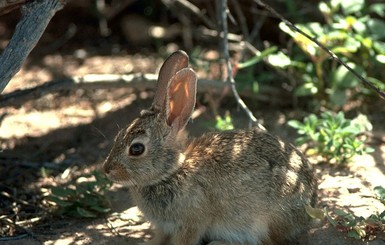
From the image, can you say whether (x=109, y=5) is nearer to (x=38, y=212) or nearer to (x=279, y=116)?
(x=279, y=116)

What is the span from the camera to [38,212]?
16.6ft

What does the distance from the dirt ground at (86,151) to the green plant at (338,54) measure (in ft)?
1.27

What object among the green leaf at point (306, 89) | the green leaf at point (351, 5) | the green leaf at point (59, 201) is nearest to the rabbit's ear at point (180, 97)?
the green leaf at point (59, 201)

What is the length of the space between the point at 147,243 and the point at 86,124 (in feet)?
7.00

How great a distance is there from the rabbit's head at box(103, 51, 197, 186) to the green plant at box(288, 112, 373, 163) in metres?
1.07

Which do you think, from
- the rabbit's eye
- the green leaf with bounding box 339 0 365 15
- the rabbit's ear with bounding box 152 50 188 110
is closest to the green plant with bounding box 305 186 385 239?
the rabbit's eye

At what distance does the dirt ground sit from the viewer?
476 cm

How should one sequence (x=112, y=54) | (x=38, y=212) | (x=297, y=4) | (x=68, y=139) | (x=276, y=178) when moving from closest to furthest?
(x=276, y=178) < (x=38, y=212) < (x=68, y=139) < (x=297, y=4) < (x=112, y=54)

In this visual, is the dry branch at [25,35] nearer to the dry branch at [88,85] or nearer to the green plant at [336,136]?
the dry branch at [88,85]

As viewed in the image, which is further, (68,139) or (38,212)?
(68,139)

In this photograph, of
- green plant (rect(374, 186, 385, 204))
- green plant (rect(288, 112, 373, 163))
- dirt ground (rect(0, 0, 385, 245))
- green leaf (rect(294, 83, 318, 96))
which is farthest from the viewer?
green leaf (rect(294, 83, 318, 96))

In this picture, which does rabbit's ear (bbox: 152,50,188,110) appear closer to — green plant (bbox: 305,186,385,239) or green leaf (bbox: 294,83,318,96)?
green plant (bbox: 305,186,385,239)

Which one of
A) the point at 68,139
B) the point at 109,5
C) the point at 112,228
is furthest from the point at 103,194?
the point at 109,5

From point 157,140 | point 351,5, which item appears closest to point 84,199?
point 157,140
